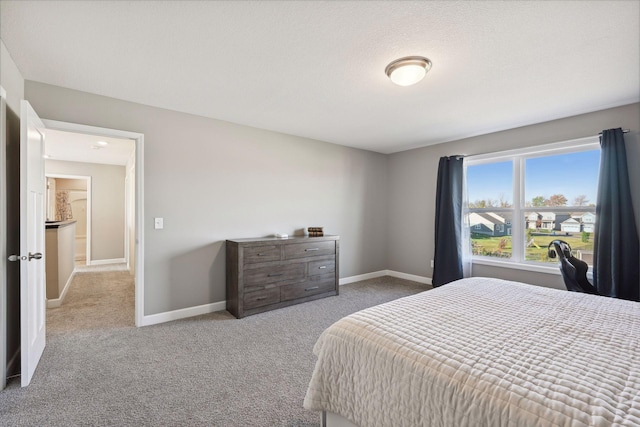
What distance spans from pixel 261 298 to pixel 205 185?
1.56 metres

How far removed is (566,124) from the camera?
3504mm

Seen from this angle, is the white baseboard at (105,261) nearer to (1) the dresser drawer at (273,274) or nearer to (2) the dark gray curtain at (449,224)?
(1) the dresser drawer at (273,274)

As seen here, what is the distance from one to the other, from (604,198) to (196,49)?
168 inches

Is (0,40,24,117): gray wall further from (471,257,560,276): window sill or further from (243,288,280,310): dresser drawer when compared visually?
(471,257,560,276): window sill

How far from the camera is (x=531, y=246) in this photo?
3.89 m

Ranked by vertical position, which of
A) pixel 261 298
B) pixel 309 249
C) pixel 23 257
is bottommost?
pixel 261 298

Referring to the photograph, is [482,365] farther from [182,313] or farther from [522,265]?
[522,265]

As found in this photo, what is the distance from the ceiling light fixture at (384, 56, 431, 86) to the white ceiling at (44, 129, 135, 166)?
4.10m

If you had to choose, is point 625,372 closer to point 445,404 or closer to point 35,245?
point 445,404

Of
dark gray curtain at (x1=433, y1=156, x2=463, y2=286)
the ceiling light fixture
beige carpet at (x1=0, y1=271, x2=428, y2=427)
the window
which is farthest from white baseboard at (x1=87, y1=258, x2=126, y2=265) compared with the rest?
the window

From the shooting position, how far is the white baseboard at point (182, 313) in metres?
3.17

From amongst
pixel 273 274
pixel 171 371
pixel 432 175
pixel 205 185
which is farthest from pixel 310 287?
pixel 432 175

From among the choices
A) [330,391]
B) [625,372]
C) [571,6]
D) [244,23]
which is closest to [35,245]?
[244,23]

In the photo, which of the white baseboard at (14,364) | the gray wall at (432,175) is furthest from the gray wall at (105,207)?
the gray wall at (432,175)
